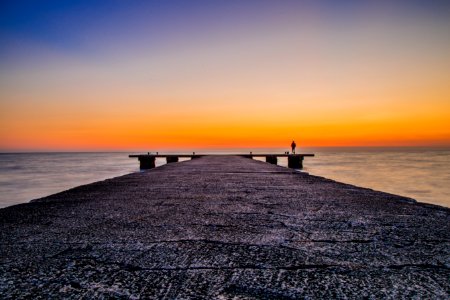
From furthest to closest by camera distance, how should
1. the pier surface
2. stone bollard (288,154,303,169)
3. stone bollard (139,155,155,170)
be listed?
stone bollard (139,155,155,170)
stone bollard (288,154,303,169)
the pier surface

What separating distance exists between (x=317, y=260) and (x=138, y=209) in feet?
6.67

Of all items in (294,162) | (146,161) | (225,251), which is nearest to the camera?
(225,251)

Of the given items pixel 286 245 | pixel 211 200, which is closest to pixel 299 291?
pixel 286 245

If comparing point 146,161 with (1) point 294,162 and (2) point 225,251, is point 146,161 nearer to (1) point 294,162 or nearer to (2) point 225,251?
(1) point 294,162

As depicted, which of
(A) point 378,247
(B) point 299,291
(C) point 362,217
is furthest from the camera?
(C) point 362,217

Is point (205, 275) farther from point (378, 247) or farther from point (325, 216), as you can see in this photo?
point (325, 216)

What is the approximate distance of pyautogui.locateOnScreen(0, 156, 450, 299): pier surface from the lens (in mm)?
1313

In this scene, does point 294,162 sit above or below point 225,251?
below

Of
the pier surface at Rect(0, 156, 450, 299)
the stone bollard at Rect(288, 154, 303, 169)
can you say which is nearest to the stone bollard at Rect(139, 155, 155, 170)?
the stone bollard at Rect(288, 154, 303, 169)

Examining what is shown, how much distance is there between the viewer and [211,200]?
369cm

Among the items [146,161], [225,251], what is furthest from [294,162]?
[225,251]

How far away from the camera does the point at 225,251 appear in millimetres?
1782

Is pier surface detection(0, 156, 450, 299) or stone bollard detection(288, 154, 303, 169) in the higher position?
pier surface detection(0, 156, 450, 299)

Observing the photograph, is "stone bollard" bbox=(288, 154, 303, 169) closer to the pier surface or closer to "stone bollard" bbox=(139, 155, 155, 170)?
"stone bollard" bbox=(139, 155, 155, 170)
